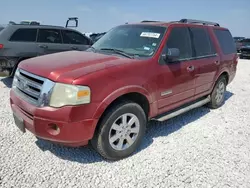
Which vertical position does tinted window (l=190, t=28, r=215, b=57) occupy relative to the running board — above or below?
above

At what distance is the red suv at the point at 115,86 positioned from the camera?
2.53 m

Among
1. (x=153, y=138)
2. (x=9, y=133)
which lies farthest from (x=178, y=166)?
(x=9, y=133)

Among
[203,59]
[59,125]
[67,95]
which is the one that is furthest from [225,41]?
[59,125]

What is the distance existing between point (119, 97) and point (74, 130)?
0.75m

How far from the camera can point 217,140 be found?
3801 millimetres

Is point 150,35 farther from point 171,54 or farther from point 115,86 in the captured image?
point 115,86

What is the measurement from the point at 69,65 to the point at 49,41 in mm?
4615

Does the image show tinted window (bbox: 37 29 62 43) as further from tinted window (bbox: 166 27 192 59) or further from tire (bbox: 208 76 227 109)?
tire (bbox: 208 76 227 109)

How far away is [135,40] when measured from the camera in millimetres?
3711

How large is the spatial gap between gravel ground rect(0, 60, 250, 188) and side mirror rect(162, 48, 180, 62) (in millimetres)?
1341

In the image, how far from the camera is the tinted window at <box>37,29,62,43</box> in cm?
675

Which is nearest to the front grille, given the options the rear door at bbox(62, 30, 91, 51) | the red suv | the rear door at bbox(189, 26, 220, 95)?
the red suv

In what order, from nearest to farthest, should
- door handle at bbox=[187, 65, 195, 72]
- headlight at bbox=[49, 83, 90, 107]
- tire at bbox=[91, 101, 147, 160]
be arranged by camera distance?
headlight at bbox=[49, 83, 90, 107], tire at bbox=[91, 101, 147, 160], door handle at bbox=[187, 65, 195, 72]

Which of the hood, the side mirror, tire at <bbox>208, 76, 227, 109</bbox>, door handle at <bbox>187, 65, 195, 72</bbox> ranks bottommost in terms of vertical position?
tire at <bbox>208, 76, 227, 109</bbox>
